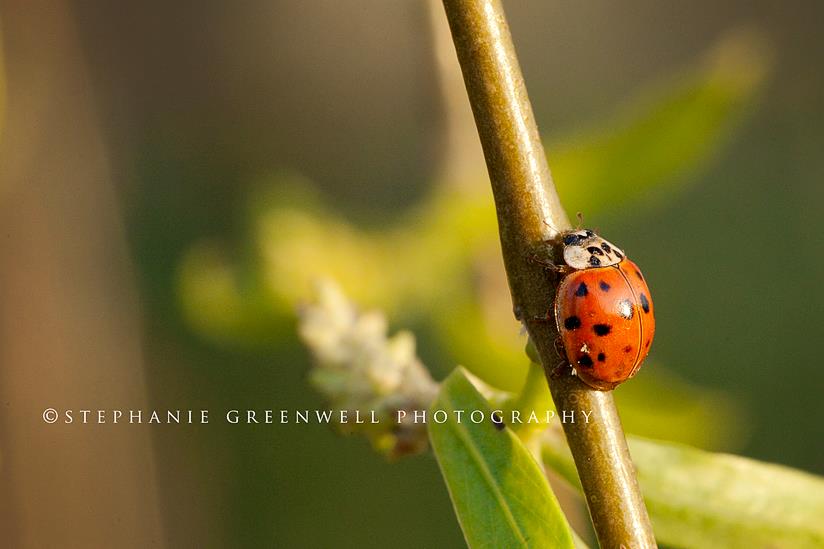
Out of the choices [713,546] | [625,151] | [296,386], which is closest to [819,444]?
[296,386]

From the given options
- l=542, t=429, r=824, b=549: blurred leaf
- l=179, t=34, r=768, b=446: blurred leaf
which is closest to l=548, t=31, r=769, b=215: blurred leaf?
l=179, t=34, r=768, b=446: blurred leaf

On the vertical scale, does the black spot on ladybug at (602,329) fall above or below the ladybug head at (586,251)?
below

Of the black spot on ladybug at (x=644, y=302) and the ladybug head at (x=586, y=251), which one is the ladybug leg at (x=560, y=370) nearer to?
the ladybug head at (x=586, y=251)

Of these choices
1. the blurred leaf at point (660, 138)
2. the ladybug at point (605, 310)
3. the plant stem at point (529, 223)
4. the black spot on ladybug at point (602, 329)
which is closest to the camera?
the plant stem at point (529, 223)

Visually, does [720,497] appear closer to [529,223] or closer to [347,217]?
[529,223]

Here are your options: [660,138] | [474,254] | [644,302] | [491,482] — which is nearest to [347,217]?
[474,254]

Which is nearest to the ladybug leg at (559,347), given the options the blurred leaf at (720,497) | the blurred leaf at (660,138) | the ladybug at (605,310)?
the ladybug at (605,310)

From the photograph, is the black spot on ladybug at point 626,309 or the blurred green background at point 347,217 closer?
the black spot on ladybug at point 626,309

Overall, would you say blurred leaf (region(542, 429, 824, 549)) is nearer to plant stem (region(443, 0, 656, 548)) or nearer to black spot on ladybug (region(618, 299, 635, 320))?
black spot on ladybug (region(618, 299, 635, 320))
